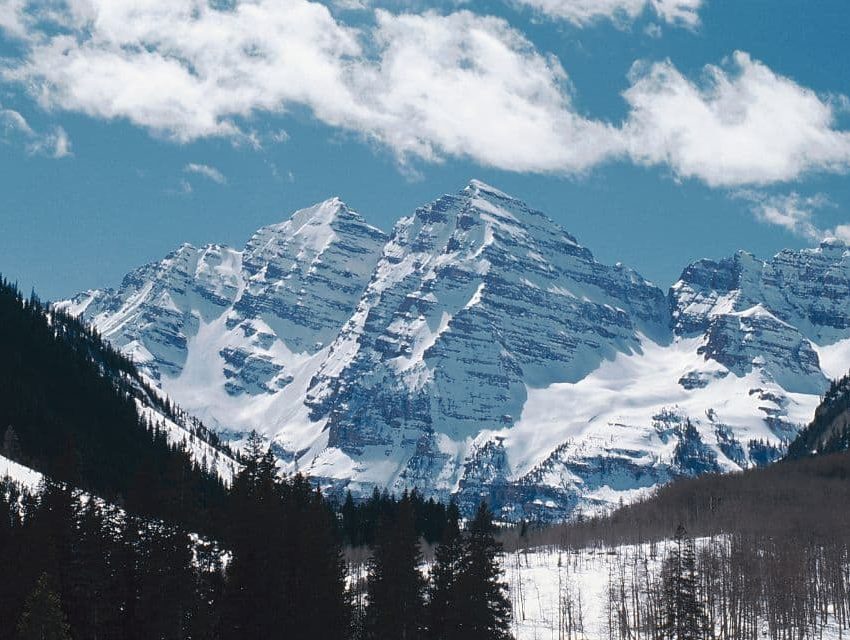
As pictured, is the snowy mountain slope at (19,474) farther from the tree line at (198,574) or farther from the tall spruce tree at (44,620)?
the tall spruce tree at (44,620)

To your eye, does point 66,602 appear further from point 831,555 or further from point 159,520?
point 831,555

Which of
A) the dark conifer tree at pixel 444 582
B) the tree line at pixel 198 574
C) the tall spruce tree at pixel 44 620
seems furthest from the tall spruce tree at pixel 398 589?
the tall spruce tree at pixel 44 620

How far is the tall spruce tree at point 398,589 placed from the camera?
82.8 m

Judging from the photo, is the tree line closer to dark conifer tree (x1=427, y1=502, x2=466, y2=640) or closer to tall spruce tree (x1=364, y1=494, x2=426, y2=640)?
dark conifer tree (x1=427, y1=502, x2=466, y2=640)

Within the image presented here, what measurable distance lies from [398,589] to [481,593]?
6636 mm

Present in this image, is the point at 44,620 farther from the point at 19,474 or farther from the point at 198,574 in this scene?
the point at 19,474

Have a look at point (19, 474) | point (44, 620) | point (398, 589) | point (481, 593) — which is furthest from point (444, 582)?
point (19, 474)

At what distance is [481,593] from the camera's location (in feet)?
261

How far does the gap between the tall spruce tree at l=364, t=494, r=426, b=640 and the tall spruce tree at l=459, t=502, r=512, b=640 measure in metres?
4.31

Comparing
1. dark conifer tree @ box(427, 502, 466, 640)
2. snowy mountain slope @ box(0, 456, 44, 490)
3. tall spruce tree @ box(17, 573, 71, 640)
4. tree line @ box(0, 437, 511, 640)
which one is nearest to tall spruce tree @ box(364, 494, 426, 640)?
dark conifer tree @ box(427, 502, 466, 640)

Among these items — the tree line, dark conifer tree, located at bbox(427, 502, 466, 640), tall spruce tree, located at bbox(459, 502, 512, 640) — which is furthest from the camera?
dark conifer tree, located at bbox(427, 502, 466, 640)

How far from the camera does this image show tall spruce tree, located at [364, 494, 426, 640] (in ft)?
272

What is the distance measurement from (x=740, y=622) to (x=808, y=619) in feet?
53.1

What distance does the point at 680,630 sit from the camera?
82750mm
